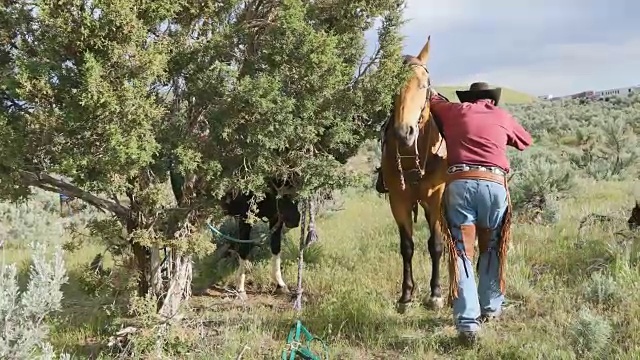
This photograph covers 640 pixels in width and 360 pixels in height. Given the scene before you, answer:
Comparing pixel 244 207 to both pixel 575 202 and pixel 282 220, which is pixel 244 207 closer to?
pixel 282 220

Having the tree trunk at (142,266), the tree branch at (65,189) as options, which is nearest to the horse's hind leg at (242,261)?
the tree trunk at (142,266)

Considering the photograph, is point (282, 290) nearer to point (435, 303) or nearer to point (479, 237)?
point (435, 303)

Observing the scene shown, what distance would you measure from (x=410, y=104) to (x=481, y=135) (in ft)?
2.16

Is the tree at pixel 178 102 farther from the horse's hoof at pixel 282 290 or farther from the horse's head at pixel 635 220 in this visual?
the horse's head at pixel 635 220

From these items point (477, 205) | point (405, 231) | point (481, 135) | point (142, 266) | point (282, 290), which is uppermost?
point (481, 135)

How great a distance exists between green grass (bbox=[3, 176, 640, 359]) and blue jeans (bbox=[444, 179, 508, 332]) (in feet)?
0.75

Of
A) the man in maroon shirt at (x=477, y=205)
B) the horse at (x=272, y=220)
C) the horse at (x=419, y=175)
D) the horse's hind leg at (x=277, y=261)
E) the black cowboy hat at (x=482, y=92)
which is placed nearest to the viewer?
the man in maroon shirt at (x=477, y=205)

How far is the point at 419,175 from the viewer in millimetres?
5973

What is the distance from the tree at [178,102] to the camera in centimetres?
361

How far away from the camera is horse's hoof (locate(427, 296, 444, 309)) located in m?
5.75

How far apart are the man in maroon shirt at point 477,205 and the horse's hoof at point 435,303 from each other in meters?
0.65

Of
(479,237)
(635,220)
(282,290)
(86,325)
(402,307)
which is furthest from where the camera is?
(282,290)

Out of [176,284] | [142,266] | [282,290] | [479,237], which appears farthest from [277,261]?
[479,237]

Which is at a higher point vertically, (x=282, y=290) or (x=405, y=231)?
(x=405, y=231)
